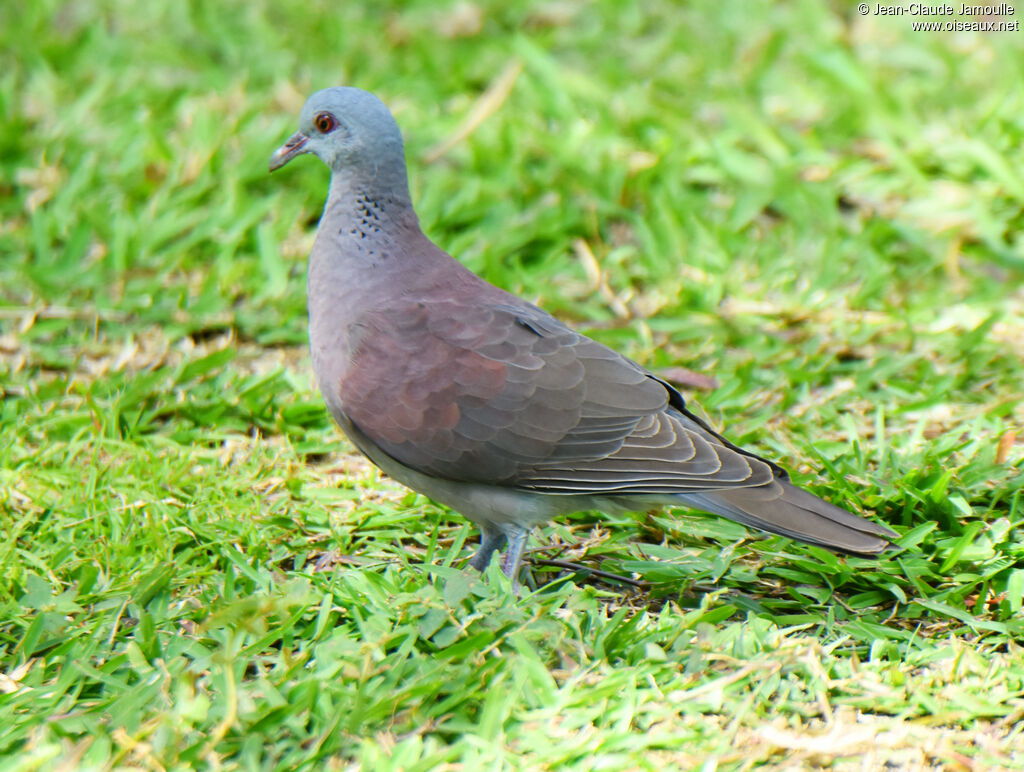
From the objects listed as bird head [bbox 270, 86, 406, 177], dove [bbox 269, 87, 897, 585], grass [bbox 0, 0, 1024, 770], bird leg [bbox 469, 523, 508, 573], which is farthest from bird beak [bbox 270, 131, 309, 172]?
bird leg [bbox 469, 523, 508, 573]

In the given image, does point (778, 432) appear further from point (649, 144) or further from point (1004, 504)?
point (649, 144)

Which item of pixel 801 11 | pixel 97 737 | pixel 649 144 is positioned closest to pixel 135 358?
pixel 97 737

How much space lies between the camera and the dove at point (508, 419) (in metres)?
3.22

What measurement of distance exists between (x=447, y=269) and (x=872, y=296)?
210 centimetres

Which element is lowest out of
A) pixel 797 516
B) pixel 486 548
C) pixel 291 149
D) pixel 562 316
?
pixel 486 548

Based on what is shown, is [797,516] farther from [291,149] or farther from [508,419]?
[291,149]

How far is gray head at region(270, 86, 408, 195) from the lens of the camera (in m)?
3.68

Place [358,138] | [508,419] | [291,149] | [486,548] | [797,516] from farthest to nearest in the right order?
[291,149]
[358,138]
[486,548]
[508,419]
[797,516]

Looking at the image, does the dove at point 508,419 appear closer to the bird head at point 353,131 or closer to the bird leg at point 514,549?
the bird leg at point 514,549

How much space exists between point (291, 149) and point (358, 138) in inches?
13.8

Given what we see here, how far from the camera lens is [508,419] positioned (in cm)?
329

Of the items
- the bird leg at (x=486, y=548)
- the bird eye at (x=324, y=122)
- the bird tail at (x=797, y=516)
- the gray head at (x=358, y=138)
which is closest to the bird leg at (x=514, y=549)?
the bird leg at (x=486, y=548)

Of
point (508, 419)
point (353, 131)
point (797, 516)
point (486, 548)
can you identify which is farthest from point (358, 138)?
point (797, 516)

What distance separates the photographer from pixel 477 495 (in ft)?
10.9
